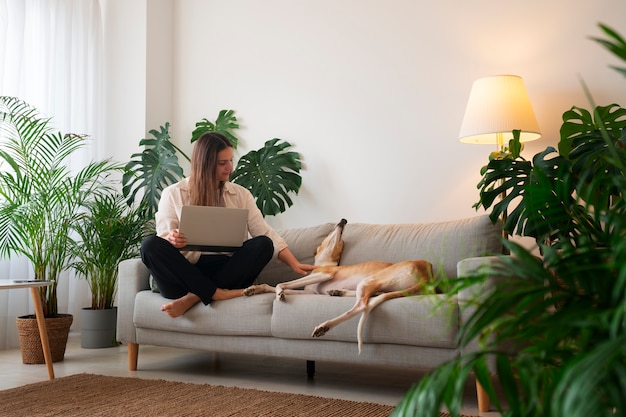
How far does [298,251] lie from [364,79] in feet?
4.50

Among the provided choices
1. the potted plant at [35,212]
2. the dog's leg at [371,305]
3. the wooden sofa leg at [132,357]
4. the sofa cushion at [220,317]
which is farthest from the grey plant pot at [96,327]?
the dog's leg at [371,305]

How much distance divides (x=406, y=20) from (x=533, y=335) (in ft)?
12.8

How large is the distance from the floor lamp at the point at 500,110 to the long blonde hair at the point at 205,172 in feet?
4.37

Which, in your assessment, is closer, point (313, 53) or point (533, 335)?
point (533, 335)

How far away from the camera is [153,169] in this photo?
483 centimetres

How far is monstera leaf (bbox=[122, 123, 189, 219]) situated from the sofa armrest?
43.6 inches

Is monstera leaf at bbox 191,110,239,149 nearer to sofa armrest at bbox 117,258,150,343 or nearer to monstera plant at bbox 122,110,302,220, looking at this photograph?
monstera plant at bbox 122,110,302,220

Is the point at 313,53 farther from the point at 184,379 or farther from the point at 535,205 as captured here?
the point at 535,205

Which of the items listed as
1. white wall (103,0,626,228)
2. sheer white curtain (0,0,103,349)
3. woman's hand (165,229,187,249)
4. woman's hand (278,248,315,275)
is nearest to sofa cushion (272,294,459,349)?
woman's hand (278,248,315,275)

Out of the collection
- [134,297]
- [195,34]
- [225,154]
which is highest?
[195,34]

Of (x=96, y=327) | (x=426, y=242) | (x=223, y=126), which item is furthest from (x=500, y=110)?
(x=96, y=327)

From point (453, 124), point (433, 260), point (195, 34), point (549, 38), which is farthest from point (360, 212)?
point (195, 34)

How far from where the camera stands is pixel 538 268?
0.77 m

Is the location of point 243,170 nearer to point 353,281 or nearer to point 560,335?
point 353,281
